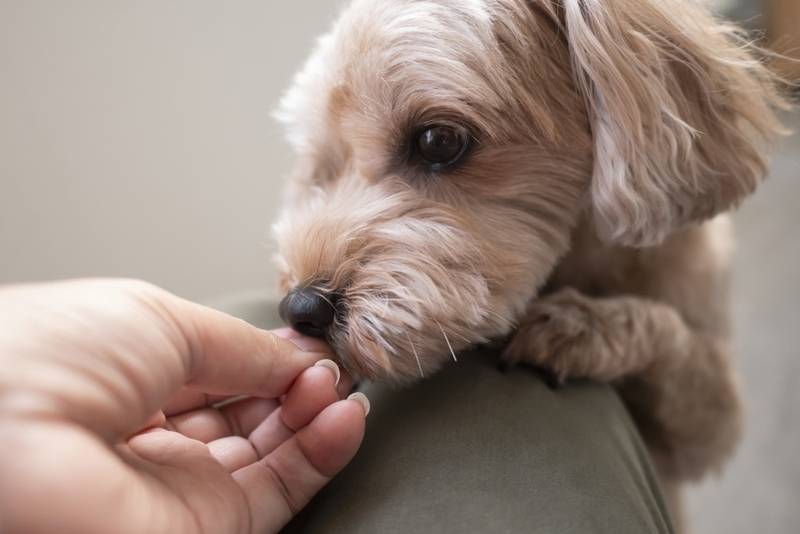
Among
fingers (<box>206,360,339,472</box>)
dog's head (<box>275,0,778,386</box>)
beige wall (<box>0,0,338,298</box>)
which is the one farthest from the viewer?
beige wall (<box>0,0,338,298</box>)

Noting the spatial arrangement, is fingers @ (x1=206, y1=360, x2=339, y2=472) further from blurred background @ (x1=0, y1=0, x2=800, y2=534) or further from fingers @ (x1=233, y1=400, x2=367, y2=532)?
blurred background @ (x1=0, y1=0, x2=800, y2=534)

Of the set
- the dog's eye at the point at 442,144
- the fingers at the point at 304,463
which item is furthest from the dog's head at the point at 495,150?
the fingers at the point at 304,463

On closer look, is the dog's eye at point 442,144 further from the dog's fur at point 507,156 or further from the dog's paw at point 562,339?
the dog's paw at point 562,339

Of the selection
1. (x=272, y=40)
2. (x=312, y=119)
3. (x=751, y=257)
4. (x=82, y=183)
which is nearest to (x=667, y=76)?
(x=312, y=119)

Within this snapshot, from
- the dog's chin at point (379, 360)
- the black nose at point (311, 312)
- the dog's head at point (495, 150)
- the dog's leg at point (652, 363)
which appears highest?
the dog's head at point (495, 150)

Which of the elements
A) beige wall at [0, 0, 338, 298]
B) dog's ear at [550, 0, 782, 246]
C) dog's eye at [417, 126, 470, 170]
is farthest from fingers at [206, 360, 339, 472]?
beige wall at [0, 0, 338, 298]

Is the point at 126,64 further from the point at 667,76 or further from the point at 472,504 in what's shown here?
the point at 472,504
